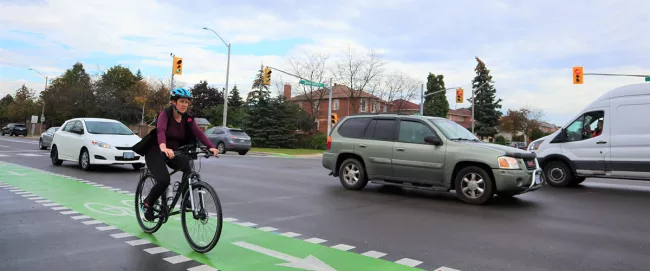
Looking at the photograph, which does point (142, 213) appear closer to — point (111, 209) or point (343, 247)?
point (111, 209)

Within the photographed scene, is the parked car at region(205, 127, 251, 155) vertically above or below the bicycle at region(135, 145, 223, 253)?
above

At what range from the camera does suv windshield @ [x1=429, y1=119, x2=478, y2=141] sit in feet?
28.6

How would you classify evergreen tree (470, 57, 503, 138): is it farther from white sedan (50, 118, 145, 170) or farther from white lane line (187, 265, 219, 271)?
white lane line (187, 265, 219, 271)

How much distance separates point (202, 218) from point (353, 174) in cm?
554

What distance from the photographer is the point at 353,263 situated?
441cm

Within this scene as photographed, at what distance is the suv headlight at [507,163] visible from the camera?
25.5ft

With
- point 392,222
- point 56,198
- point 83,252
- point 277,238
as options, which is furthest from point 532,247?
point 56,198

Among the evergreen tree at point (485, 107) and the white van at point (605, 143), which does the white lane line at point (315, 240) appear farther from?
the evergreen tree at point (485, 107)

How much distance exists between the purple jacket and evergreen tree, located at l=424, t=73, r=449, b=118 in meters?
58.2

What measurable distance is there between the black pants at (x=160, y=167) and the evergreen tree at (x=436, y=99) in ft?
192

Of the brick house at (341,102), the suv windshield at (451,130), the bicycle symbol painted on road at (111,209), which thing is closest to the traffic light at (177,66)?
the brick house at (341,102)

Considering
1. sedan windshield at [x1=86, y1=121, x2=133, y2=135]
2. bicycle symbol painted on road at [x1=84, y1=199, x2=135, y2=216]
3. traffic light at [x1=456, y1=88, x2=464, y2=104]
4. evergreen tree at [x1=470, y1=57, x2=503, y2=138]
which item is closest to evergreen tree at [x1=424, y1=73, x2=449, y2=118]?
evergreen tree at [x1=470, y1=57, x2=503, y2=138]

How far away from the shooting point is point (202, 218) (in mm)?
4566

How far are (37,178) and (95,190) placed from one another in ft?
9.21
